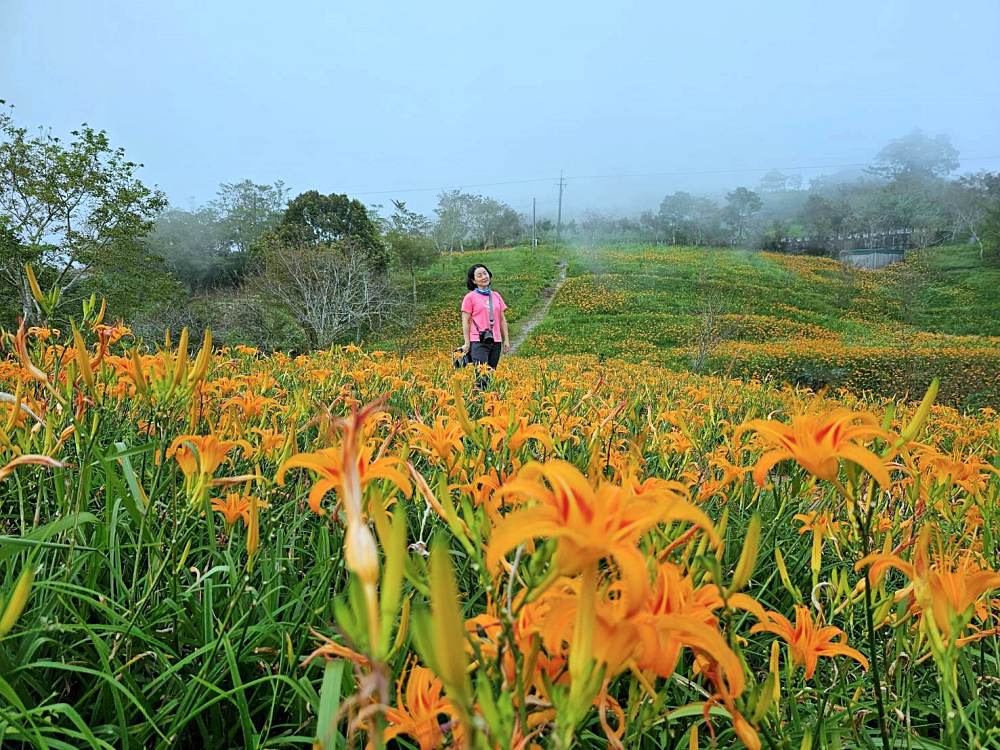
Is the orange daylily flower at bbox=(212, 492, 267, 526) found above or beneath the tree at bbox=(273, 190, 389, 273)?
beneath

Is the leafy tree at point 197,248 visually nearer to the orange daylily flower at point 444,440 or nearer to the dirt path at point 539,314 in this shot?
the dirt path at point 539,314

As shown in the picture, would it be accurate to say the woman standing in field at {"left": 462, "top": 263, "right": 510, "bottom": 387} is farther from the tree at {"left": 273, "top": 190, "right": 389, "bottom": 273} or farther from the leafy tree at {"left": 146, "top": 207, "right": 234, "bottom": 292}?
the leafy tree at {"left": 146, "top": 207, "right": 234, "bottom": 292}

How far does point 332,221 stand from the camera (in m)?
23.8

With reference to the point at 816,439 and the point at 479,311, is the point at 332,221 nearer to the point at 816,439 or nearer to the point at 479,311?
the point at 479,311

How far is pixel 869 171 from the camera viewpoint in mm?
50938

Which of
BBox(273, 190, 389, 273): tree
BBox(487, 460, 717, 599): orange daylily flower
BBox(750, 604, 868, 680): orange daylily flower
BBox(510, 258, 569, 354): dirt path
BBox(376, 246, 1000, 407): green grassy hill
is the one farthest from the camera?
BBox(273, 190, 389, 273): tree

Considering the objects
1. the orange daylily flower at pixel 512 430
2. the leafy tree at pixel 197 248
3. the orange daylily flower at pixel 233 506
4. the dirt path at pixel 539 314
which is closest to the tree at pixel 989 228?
the dirt path at pixel 539 314

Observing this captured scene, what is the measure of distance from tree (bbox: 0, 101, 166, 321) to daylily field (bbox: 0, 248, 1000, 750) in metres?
15.9

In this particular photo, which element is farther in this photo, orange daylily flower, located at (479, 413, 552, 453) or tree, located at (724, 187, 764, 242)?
tree, located at (724, 187, 764, 242)

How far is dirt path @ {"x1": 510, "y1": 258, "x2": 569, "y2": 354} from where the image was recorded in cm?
1892

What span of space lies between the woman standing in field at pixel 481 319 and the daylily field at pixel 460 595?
11.9 ft

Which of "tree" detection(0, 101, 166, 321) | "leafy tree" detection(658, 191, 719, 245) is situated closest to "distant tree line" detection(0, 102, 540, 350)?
"tree" detection(0, 101, 166, 321)

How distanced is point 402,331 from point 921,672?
20.1 m

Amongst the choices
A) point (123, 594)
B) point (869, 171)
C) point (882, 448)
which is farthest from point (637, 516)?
point (869, 171)
